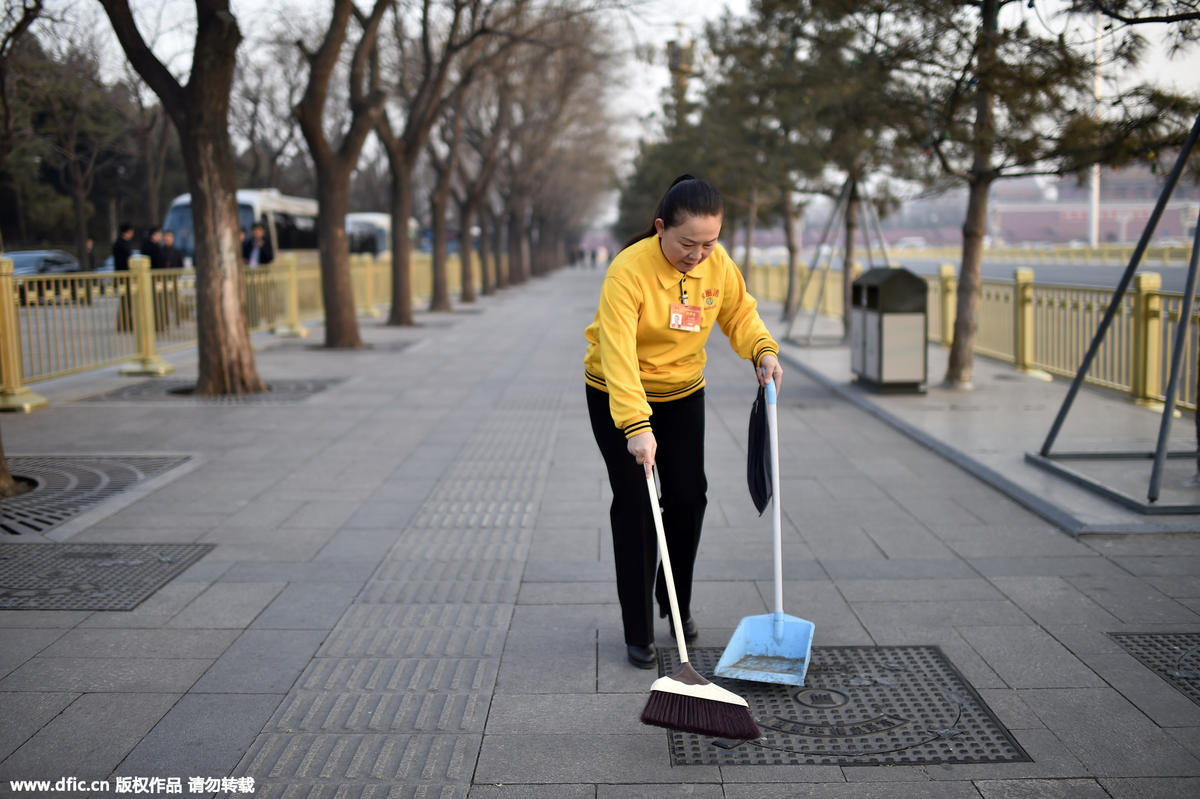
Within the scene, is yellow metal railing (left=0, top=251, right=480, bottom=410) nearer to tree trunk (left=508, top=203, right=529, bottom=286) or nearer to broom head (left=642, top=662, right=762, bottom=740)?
broom head (left=642, top=662, right=762, bottom=740)

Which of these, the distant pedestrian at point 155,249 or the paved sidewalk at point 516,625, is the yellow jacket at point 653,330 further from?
the distant pedestrian at point 155,249

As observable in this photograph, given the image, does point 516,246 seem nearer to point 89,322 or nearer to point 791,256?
point 791,256

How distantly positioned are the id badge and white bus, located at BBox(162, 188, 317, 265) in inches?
999

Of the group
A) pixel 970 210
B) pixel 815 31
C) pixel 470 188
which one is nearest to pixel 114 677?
pixel 970 210

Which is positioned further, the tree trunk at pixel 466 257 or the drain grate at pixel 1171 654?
the tree trunk at pixel 466 257

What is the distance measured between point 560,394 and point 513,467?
13.0ft

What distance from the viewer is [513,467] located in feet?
25.7

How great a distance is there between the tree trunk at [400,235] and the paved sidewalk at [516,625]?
39.1 feet

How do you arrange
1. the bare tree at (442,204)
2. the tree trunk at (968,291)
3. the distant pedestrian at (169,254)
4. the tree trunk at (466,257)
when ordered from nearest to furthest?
the tree trunk at (968,291), the distant pedestrian at (169,254), the bare tree at (442,204), the tree trunk at (466,257)

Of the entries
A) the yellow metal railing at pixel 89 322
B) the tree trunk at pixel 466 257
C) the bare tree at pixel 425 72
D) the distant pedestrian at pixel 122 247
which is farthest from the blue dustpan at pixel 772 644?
the tree trunk at pixel 466 257

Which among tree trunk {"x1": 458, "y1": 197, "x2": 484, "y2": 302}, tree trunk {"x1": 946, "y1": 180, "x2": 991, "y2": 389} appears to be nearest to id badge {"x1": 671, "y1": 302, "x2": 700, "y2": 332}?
tree trunk {"x1": 946, "y1": 180, "x2": 991, "y2": 389}

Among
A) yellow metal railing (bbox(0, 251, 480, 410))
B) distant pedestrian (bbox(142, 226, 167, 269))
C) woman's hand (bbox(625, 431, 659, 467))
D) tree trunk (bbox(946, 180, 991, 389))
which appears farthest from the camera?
distant pedestrian (bbox(142, 226, 167, 269))

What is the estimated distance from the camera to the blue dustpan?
3840 millimetres

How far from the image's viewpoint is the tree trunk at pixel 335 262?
15.9 metres
